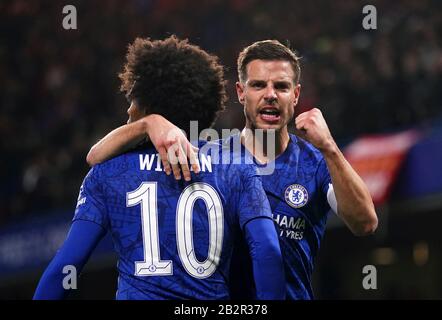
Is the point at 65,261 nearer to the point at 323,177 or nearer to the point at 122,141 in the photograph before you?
the point at 122,141

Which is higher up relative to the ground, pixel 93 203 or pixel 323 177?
pixel 323 177

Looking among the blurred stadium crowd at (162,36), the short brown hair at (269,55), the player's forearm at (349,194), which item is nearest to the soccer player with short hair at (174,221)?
the player's forearm at (349,194)

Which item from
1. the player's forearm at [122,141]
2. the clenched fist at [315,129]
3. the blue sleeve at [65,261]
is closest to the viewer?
the blue sleeve at [65,261]

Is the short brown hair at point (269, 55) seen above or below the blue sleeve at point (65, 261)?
above

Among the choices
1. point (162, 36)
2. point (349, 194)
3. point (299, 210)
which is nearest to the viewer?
point (349, 194)

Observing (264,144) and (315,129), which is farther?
(264,144)

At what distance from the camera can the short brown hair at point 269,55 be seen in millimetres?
4531

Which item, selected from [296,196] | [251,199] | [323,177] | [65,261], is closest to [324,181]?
[323,177]

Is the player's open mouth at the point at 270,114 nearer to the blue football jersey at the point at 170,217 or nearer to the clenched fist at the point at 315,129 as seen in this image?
the clenched fist at the point at 315,129

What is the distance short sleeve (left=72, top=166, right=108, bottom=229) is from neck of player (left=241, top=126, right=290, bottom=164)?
105 cm

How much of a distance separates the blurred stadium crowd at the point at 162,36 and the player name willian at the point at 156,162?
20.8 feet

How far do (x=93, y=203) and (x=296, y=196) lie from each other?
1090 mm

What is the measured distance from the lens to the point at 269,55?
4.54m

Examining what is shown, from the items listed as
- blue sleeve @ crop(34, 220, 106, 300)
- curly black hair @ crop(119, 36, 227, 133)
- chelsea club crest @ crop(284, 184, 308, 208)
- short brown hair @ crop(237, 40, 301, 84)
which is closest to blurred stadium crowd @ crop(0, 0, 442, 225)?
short brown hair @ crop(237, 40, 301, 84)
